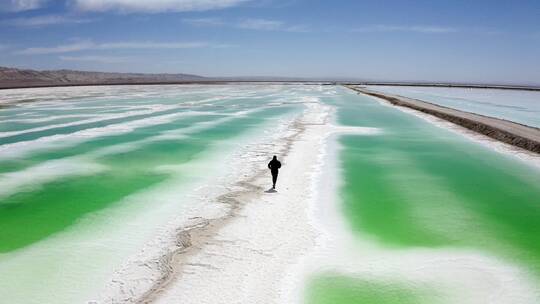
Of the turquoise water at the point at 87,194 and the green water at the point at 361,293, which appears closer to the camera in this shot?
the green water at the point at 361,293

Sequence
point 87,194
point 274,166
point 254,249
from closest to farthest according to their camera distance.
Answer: point 254,249 → point 274,166 → point 87,194

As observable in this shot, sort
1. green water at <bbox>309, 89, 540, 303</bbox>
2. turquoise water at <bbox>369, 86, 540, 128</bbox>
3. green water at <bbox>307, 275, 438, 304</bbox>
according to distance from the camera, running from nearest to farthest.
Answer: green water at <bbox>307, 275, 438, 304</bbox> → green water at <bbox>309, 89, 540, 303</bbox> → turquoise water at <bbox>369, 86, 540, 128</bbox>

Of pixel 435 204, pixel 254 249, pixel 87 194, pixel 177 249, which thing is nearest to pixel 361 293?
pixel 254 249

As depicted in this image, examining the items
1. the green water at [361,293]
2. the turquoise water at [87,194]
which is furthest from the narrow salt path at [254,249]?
the turquoise water at [87,194]

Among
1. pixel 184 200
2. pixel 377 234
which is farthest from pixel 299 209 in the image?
pixel 184 200

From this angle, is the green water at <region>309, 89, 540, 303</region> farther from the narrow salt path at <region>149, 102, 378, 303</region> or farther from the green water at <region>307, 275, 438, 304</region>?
the narrow salt path at <region>149, 102, 378, 303</region>

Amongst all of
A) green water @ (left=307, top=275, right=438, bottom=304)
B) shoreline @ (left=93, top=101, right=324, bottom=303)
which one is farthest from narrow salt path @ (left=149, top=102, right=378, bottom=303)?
green water @ (left=307, top=275, right=438, bottom=304)

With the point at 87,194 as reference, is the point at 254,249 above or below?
above

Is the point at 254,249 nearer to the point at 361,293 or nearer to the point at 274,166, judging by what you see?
the point at 361,293

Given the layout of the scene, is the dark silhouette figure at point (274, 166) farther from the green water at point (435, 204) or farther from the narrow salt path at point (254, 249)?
the green water at point (435, 204)
